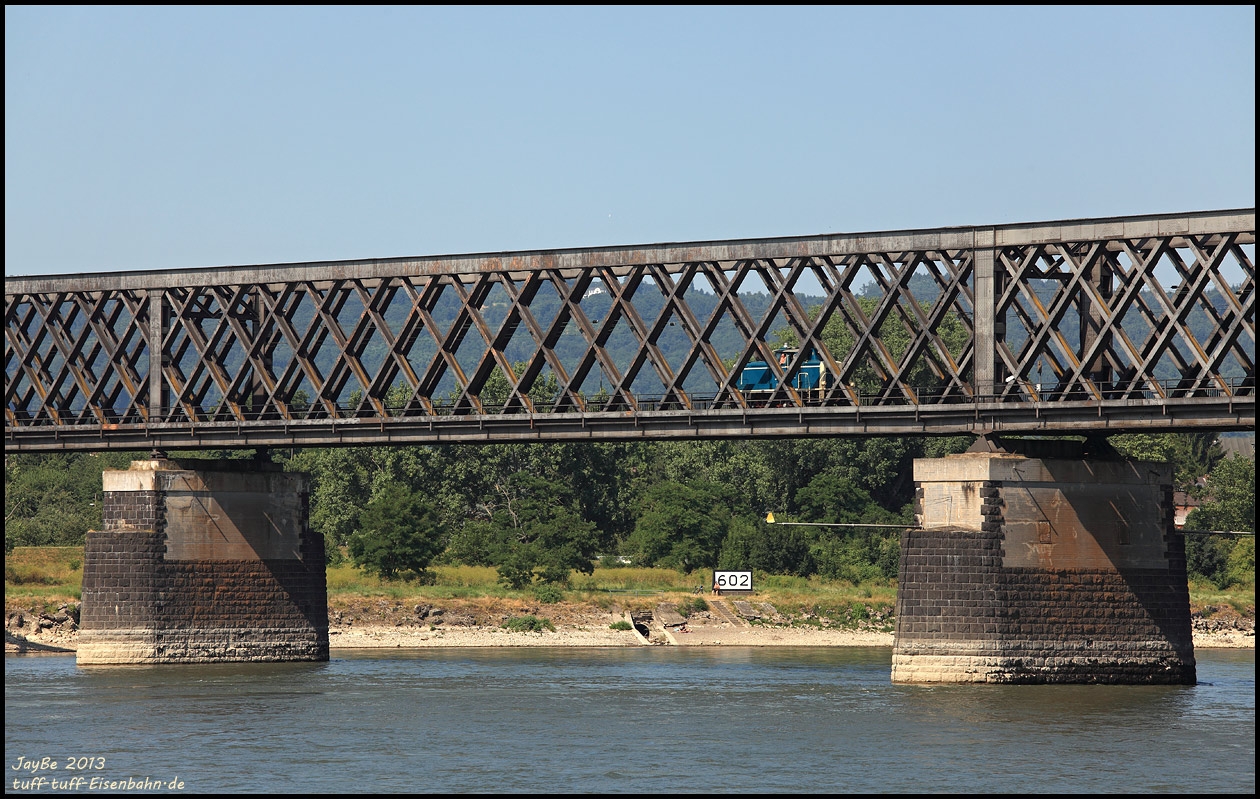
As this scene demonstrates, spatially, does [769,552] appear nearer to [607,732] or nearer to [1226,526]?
[1226,526]

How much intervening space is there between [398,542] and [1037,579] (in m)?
48.8

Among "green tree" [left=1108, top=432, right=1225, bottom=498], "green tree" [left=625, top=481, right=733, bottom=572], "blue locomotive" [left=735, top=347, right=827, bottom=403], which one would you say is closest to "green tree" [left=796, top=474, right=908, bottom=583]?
"green tree" [left=625, top=481, right=733, bottom=572]

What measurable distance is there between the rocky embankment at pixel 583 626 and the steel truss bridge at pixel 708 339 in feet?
52.1

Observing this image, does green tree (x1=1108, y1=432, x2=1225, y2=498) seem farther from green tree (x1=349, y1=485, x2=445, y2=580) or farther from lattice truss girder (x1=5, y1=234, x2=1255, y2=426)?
lattice truss girder (x1=5, y1=234, x2=1255, y2=426)

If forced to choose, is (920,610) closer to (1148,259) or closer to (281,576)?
(1148,259)

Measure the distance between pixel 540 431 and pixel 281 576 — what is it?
13233mm

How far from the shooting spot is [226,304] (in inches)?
2827

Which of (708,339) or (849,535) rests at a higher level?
(708,339)

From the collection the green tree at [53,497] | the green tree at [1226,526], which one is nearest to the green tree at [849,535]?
the green tree at [1226,526]

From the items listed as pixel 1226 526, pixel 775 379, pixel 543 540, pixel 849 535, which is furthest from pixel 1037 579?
pixel 1226 526

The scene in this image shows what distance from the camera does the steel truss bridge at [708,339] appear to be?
186 feet

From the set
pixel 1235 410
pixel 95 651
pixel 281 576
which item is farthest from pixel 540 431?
pixel 1235 410

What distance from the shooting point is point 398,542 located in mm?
97500

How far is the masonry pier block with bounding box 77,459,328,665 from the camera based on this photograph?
6744 cm
